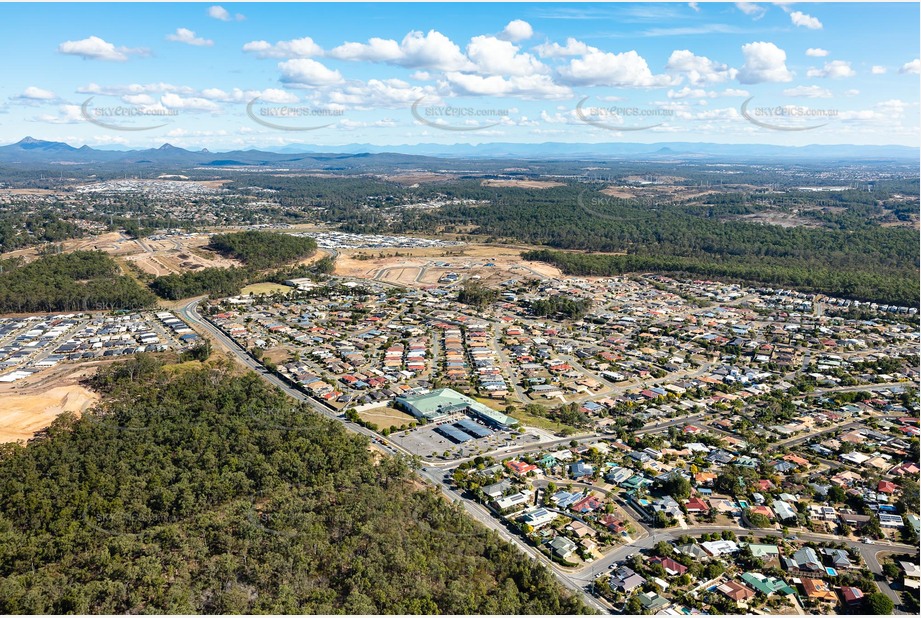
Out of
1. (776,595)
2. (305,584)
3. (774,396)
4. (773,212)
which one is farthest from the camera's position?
(773,212)

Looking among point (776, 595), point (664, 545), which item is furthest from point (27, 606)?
point (776, 595)

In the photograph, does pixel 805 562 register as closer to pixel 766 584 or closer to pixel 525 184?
pixel 766 584

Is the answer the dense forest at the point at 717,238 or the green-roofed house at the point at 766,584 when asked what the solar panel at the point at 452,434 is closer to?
the green-roofed house at the point at 766,584

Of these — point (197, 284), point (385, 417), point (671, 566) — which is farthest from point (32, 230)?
point (671, 566)

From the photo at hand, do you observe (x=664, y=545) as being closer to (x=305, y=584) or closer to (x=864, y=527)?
(x=864, y=527)

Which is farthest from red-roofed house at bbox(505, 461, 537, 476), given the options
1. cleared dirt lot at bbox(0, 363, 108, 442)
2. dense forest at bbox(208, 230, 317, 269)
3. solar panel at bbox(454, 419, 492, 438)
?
dense forest at bbox(208, 230, 317, 269)

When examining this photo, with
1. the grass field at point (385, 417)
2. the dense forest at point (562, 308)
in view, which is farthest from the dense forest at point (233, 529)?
the dense forest at point (562, 308)

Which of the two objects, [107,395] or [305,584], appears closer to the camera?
[305,584]
